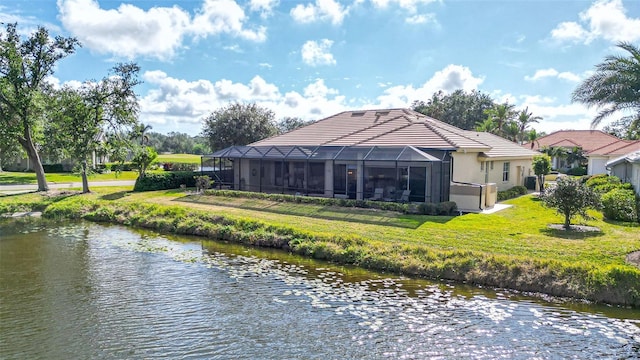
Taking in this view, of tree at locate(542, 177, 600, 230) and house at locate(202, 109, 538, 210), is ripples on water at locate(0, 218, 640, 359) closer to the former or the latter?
tree at locate(542, 177, 600, 230)

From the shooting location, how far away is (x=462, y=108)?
2090 inches

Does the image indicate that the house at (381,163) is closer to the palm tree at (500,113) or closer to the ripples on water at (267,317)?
the ripples on water at (267,317)

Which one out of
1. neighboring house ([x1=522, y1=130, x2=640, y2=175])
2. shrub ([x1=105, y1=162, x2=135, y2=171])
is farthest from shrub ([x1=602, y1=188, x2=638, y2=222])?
shrub ([x1=105, y1=162, x2=135, y2=171])

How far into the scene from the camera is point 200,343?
719cm

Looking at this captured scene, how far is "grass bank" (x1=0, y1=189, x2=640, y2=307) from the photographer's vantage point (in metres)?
10.0

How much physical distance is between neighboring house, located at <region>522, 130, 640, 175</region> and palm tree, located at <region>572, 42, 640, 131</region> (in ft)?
74.3

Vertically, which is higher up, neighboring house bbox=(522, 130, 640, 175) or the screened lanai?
neighboring house bbox=(522, 130, 640, 175)

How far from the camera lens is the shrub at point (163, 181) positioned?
84.7ft

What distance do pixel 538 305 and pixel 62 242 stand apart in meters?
14.7

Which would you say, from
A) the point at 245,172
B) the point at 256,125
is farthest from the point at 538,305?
the point at 256,125

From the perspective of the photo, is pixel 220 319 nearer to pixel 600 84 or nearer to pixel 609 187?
pixel 600 84

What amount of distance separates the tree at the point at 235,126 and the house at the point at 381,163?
10.5 metres

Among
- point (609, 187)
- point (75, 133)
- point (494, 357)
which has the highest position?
point (75, 133)

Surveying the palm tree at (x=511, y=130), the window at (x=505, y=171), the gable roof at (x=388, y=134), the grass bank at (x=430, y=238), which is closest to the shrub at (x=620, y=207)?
the grass bank at (x=430, y=238)
